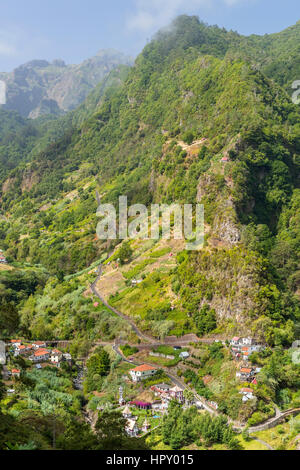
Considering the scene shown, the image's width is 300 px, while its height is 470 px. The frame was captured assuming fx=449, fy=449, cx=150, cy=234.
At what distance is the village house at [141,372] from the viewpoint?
164 ft

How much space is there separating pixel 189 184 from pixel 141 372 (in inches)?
1827

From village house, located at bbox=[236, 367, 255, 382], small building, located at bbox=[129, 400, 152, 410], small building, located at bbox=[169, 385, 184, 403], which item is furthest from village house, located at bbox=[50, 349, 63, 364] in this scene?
village house, located at bbox=[236, 367, 255, 382]

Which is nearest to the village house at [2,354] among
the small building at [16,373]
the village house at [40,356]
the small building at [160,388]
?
the small building at [16,373]

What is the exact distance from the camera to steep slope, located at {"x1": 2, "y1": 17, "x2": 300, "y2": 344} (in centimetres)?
5881

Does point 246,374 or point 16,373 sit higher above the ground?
point 16,373

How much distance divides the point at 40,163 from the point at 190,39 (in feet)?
247

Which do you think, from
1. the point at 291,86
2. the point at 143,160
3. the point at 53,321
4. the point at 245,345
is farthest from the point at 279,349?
the point at 291,86

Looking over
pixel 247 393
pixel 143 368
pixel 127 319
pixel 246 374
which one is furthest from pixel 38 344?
pixel 247 393

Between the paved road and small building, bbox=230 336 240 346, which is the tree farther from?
small building, bbox=230 336 240 346

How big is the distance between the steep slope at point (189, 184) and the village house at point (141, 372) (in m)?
8.06

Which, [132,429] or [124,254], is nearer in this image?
[132,429]

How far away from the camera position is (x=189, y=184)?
88.0 m

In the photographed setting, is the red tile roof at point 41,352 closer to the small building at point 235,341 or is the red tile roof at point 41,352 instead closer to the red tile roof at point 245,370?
the small building at point 235,341

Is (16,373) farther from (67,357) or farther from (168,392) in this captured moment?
(168,392)
